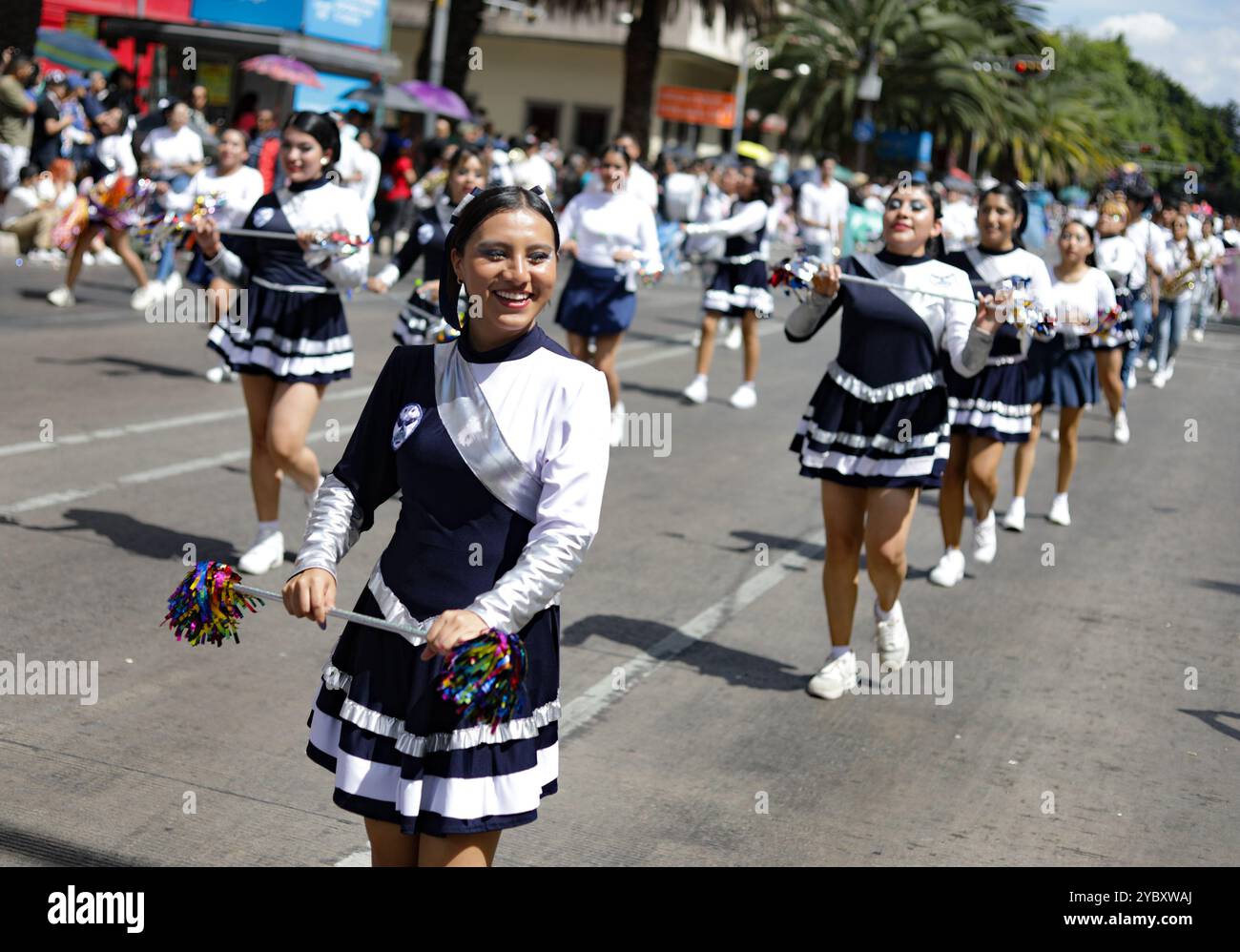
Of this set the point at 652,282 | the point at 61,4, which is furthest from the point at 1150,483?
the point at 61,4

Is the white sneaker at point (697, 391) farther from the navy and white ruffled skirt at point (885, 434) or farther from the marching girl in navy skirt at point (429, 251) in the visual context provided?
the navy and white ruffled skirt at point (885, 434)

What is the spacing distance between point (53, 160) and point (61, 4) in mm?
12291

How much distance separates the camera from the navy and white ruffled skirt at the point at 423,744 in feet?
10.5

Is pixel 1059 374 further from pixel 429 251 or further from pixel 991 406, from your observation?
pixel 429 251

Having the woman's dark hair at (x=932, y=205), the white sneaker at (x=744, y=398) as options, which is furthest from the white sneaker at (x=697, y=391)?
the woman's dark hair at (x=932, y=205)

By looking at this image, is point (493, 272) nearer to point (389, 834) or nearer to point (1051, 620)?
point (389, 834)

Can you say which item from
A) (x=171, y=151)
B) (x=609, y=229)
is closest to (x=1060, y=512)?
(x=609, y=229)

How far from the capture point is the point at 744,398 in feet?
45.0

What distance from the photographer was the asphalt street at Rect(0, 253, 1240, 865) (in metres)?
4.92

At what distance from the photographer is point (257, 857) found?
4457 mm

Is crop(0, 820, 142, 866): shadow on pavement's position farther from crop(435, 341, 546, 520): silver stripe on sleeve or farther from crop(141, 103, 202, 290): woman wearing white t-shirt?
crop(141, 103, 202, 290): woman wearing white t-shirt

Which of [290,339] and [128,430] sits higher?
[290,339]

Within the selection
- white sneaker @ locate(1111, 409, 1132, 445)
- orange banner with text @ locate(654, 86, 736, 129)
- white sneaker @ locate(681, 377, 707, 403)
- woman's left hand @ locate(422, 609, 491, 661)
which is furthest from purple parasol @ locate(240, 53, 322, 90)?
orange banner with text @ locate(654, 86, 736, 129)

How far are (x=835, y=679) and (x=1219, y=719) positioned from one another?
163cm
